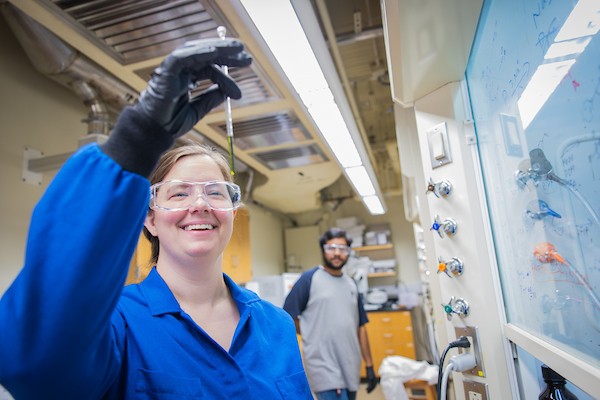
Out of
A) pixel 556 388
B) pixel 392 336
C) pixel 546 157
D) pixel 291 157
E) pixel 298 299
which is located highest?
pixel 291 157

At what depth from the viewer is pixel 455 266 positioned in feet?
4.88

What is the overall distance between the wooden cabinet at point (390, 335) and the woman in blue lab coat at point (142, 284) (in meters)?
4.34

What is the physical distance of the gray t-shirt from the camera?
2.51 metres

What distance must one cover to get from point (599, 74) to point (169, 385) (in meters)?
1.05

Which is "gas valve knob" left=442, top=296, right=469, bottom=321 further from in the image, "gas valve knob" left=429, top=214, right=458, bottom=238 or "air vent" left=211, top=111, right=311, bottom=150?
"air vent" left=211, top=111, right=311, bottom=150

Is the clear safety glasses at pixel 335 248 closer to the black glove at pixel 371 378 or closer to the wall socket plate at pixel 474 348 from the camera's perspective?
the black glove at pixel 371 378

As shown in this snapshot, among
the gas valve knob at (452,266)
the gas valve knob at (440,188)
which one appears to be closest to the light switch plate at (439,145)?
the gas valve knob at (440,188)

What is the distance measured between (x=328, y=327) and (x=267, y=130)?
5.33ft

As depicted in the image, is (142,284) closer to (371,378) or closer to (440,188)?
(440,188)

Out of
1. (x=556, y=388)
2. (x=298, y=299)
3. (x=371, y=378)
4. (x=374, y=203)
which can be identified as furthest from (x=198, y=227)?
(x=374, y=203)

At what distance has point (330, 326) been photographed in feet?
8.64

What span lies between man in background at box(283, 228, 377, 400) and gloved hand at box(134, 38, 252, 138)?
87.1 inches

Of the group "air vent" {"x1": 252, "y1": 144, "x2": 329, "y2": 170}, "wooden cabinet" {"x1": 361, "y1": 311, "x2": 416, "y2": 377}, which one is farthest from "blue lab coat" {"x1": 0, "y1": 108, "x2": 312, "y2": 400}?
"wooden cabinet" {"x1": 361, "y1": 311, "x2": 416, "y2": 377}

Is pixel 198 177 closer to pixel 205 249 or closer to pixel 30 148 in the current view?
pixel 205 249
